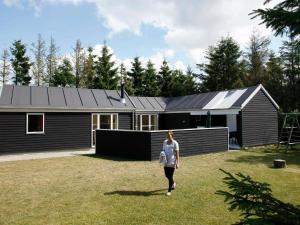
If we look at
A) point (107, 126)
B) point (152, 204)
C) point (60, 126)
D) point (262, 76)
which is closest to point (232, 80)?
point (262, 76)

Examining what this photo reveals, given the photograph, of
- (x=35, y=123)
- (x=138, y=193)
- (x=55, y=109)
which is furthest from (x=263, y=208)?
(x=35, y=123)

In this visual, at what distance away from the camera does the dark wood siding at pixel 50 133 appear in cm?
1939

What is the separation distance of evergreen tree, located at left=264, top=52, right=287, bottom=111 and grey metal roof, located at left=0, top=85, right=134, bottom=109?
67.3ft

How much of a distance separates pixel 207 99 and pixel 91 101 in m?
9.15

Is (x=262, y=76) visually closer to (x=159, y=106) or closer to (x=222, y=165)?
(x=159, y=106)

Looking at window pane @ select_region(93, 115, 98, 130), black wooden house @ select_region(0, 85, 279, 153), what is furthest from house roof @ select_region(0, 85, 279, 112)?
window pane @ select_region(93, 115, 98, 130)

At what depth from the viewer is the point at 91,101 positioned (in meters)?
23.0

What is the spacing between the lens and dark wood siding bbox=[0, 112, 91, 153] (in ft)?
63.6

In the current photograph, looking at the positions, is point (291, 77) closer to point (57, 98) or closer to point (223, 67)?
point (223, 67)

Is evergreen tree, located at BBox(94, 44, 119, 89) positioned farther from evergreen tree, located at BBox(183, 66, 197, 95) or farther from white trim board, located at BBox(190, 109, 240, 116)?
white trim board, located at BBox(190, 109, 240, 116)

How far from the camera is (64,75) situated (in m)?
44.0

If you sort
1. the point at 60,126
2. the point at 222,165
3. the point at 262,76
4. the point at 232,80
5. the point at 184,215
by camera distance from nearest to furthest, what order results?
1. the point at 184,215
2. the point at 222,165
3. the point at 60,126
4. the point at 262,76
5. the point at 232,80

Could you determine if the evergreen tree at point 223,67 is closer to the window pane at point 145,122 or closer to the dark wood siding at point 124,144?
the window pane at point 145,122

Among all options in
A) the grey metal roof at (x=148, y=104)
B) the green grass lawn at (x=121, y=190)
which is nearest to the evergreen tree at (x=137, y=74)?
the grey metal roof at (x=148, y=104)
